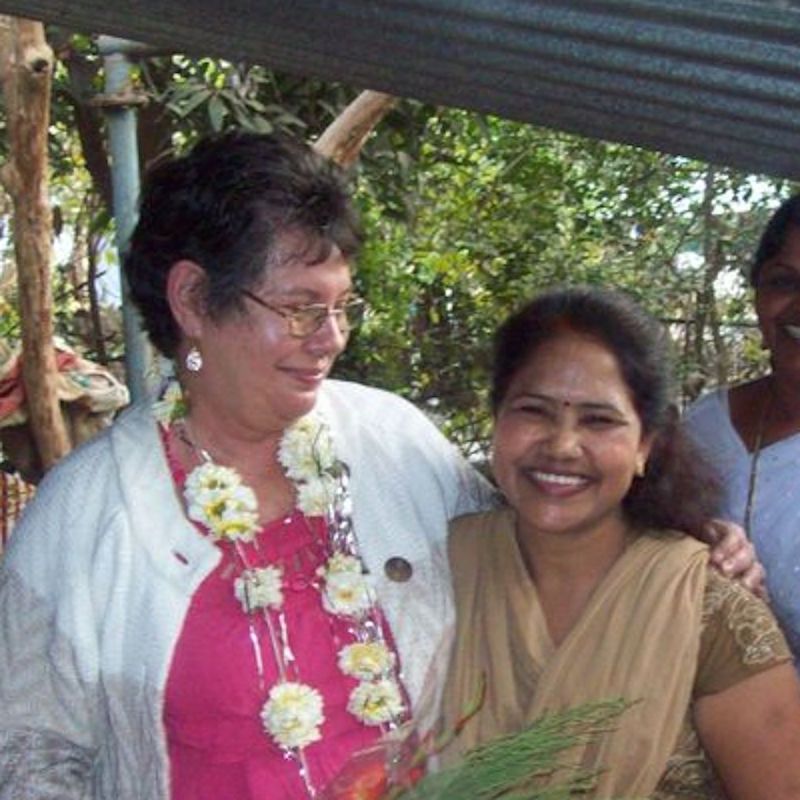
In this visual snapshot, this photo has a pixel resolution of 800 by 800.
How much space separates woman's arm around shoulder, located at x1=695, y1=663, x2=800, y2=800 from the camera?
7.42 ft

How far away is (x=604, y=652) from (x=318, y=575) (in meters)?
0.46

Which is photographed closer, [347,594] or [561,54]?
[561,54]

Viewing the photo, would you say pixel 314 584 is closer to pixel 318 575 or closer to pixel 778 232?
pixel 318 575

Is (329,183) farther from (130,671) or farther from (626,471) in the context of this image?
(130,671)

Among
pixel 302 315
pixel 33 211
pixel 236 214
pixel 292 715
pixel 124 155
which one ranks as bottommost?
pixel 292 715

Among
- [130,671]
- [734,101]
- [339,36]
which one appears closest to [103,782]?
[130,671]

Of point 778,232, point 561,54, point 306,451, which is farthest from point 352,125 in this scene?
point 561,54

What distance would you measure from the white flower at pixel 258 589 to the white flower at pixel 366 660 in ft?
0.41

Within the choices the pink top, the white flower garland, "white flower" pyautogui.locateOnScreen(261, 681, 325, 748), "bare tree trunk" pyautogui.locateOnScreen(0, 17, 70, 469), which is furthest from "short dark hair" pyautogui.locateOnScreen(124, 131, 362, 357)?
"bare tree trunk" pyautogui.locateOnScreen(0, 17, 70, 469)

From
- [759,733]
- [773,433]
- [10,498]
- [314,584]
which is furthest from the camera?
[10,498]

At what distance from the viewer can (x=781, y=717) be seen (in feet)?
7.43

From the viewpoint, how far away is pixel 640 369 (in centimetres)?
244

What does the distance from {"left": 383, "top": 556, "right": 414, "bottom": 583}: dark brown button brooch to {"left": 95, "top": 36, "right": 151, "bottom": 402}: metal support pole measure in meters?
1.25

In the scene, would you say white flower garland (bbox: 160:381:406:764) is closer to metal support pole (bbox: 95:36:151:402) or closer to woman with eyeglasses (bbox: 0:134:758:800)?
woman with eyeglasses (bbox: 0:134:758:800)
